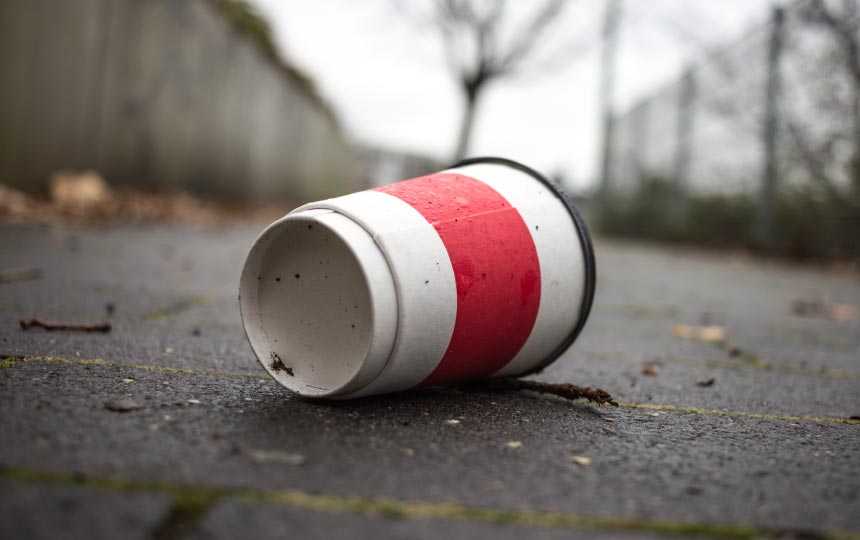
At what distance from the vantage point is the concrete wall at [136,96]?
16.0 ft

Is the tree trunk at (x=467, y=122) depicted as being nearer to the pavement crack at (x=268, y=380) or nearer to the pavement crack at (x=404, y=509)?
the pavement crack at (x=268, y=380)

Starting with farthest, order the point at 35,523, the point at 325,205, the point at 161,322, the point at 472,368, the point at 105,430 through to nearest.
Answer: the point at 161,322
the point at 472,368
the point at 325,205
the point at 105,430
the point at 35,523

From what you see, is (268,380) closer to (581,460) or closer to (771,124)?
(581,460)

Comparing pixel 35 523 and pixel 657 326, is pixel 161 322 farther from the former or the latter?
pixel 657 326

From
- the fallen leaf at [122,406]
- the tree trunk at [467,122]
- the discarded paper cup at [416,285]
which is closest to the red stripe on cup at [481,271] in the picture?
the discarded paper cup at [416,285]

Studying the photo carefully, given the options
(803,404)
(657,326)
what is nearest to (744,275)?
(657,326)

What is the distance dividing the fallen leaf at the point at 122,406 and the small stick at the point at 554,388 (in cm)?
73

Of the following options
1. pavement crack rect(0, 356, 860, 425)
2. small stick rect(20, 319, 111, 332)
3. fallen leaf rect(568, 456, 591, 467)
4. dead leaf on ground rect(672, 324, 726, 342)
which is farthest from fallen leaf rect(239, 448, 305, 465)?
dead leaf on ground rect(672, 324, 726, 342)

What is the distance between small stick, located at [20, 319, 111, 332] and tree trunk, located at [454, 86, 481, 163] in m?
7.67

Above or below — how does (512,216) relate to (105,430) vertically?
A: above

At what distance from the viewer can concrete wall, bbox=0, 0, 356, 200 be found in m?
4.87

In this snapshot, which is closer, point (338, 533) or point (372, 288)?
point (338, 533)

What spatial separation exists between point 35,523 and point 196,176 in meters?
7.78

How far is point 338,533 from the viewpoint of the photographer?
852mm
